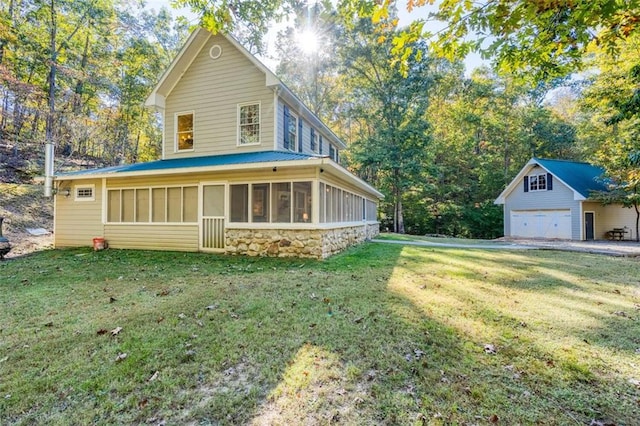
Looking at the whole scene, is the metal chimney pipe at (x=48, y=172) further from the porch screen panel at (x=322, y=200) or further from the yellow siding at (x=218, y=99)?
the porch screen panel at (x=322, y=200)

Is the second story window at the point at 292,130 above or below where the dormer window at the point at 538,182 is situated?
above

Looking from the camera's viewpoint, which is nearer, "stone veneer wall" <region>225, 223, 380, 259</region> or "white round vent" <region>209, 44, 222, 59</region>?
"stone veneer wall" <region>225, 223, 380, 259</region>

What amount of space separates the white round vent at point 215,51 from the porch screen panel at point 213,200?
16.4 ft

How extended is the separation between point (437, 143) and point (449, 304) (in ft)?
73.8

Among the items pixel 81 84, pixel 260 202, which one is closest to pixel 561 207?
pixel 260 202

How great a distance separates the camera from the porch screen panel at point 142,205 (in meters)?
10.2

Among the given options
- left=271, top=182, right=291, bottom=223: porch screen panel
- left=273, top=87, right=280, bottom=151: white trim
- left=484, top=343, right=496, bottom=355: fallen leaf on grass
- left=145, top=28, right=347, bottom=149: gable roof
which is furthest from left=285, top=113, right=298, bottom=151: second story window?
left=484, top=343, right=496, bottom=355: fallen leaf on grass

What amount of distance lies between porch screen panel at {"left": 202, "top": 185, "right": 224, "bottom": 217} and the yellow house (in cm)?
3

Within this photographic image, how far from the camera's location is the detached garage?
1736 cm

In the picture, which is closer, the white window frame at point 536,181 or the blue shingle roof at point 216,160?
the blue shingle roof at point 216,160

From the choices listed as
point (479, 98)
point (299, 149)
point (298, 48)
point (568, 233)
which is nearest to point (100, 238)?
point (299, 149)

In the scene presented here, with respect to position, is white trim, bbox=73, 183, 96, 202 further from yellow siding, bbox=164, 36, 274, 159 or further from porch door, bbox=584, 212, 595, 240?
porch door, bbox=584, 212, 595, 240

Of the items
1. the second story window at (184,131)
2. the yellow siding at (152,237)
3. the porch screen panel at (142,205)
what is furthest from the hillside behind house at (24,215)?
the second story window at (184,131)

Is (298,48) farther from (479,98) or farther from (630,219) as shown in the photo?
(630,219)
